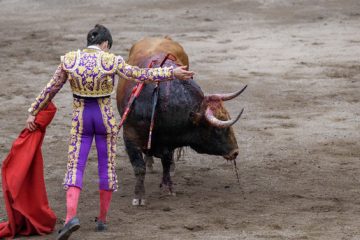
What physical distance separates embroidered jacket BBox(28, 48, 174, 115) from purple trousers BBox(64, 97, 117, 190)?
100 mm

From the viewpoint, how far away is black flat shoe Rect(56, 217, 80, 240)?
24.5 feet

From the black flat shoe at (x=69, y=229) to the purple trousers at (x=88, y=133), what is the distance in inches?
16.1

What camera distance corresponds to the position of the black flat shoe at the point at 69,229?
7.46 meters

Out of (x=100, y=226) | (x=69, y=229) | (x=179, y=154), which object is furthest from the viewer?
(x=179, y=154)

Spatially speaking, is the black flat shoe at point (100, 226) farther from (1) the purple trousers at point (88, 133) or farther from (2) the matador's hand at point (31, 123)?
(2) the matador's hand at point (31, 123)

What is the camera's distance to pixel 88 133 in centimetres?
788

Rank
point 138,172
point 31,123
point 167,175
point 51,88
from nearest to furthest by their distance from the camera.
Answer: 1. point 51,88
2. point 31,123
3. point 138,172
4. point 167,175

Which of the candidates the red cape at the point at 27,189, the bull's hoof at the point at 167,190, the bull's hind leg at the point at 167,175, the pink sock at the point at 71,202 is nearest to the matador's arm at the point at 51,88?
the red cape at the point at 27,189

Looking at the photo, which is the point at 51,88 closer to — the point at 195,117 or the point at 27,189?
the point at 27,189

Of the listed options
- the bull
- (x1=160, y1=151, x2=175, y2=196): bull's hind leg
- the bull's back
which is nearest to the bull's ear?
the bull

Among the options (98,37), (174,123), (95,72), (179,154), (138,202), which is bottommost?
(179,154)

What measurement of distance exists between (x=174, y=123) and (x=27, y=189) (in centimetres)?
143

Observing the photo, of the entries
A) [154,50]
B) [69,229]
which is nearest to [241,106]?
[154,50]

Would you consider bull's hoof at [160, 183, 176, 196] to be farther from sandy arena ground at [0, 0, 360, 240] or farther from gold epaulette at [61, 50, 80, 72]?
gold epaulette at [61, 50, 80, 72]
